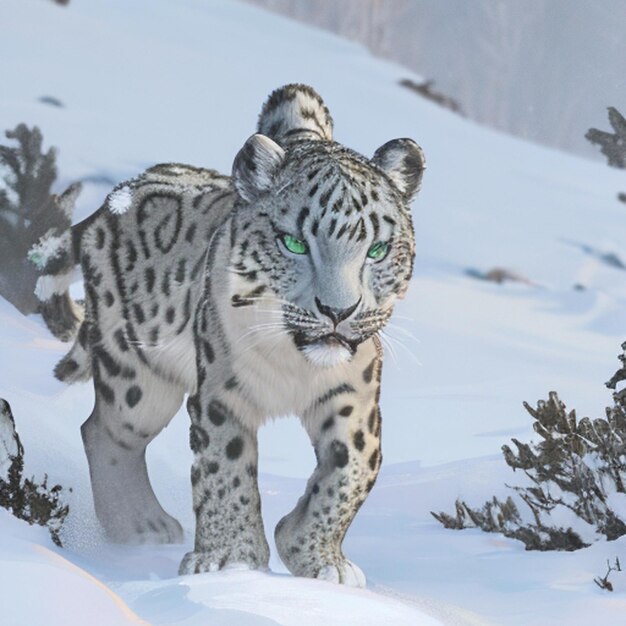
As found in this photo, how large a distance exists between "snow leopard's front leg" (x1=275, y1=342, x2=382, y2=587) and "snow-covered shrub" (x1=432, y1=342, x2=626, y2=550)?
1.10m

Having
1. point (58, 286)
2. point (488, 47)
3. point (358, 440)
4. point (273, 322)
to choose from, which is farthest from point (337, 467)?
A: point (488, 47)

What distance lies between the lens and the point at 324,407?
4.30m

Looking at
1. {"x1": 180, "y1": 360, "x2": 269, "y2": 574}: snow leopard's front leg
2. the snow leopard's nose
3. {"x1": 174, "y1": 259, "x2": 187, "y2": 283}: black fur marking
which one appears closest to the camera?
the snow leopard's nose

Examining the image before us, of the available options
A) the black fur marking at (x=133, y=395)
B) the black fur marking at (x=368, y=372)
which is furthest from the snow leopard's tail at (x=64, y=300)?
the black fur marking at (x=368, y=372)

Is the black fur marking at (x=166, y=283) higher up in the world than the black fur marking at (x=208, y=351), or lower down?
higher up

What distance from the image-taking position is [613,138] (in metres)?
6.06

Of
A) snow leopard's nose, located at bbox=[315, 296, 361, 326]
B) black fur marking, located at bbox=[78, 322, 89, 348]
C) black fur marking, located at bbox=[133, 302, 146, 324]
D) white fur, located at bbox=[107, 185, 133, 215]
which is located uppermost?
white fur, located at bbox=[107, 185, 133, 215]

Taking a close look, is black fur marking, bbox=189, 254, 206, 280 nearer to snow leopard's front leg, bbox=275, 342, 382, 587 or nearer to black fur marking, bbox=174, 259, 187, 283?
black fur marking, bbox=174, 259, 187, 283

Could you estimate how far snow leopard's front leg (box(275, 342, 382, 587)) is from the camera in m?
4.28

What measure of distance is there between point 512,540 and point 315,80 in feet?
22.9

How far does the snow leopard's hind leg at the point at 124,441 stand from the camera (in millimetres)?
4953

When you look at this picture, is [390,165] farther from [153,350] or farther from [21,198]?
[21,198]

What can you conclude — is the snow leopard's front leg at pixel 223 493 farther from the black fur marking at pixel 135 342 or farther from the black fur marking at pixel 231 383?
the black fur marking at pixel 135 342

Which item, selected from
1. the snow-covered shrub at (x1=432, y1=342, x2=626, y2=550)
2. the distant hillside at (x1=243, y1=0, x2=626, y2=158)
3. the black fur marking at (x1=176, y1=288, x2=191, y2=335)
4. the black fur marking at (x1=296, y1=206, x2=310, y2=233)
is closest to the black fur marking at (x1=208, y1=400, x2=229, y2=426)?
the black fur marking at (x1=176, y1=288, x2=191, y2=335)
